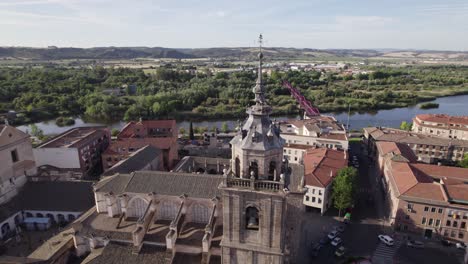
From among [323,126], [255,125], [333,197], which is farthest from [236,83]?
[255,125]

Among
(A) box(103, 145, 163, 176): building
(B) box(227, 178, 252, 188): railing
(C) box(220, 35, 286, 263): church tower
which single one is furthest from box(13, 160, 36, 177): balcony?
(B) box(227, 178, 252, 188): railing

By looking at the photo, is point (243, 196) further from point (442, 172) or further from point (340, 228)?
point (442, 172)

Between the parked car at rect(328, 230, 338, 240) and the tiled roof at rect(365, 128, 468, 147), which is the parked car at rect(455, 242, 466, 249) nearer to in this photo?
the parked car at rect(328, 230, 338, 240)

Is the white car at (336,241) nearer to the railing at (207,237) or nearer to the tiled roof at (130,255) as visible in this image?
the railing at (207,237)

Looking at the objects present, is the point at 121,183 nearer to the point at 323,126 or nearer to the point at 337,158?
the point at 337,158

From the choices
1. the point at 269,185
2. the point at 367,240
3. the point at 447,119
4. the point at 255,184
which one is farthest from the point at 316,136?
the point at 255,184

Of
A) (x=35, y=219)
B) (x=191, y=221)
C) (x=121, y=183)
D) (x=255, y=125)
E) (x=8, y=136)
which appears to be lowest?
(x=35, y=219)
